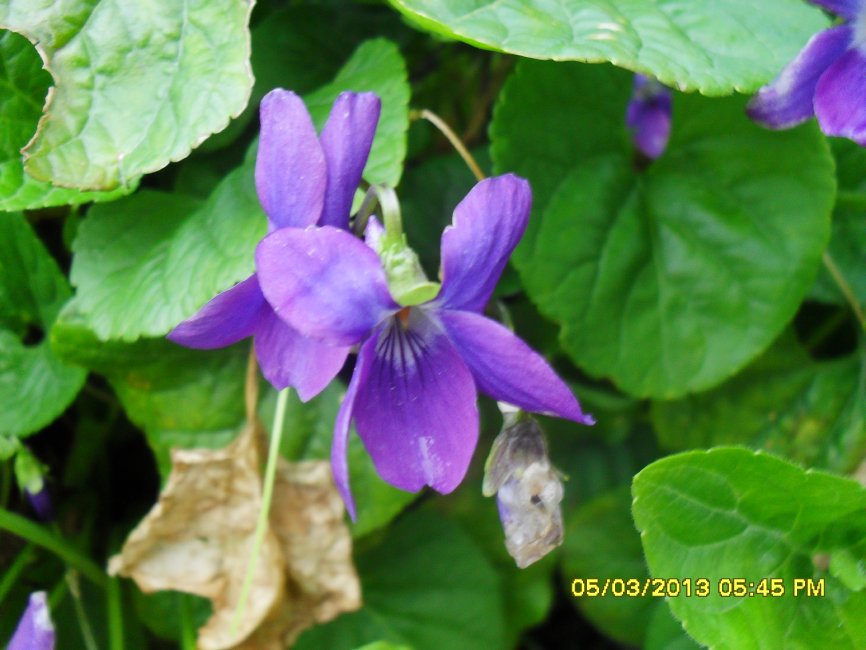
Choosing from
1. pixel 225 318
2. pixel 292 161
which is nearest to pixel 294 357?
pixel 225 318

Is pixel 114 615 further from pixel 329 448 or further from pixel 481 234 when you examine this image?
pixel 481 234

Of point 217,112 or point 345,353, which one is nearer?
point 345,353

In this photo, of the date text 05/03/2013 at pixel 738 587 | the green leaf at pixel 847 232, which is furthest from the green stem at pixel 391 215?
the green leaf at pixel 847 232

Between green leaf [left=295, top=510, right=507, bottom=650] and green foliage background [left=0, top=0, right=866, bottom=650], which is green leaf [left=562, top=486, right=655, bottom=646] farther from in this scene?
green leaf [left=295, top=510, right=507, bottom=650]

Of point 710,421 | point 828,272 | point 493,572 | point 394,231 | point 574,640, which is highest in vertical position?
point 394,231

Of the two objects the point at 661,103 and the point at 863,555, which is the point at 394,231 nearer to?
the point at 863,555

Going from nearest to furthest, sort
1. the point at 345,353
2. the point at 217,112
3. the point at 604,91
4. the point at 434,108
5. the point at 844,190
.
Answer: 1. the point at 345,353
2. the point at 217,112
3. the point at 604,91
4. the point at 844,190
5. the point at 434,108

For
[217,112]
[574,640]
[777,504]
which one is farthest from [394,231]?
[574,640]
